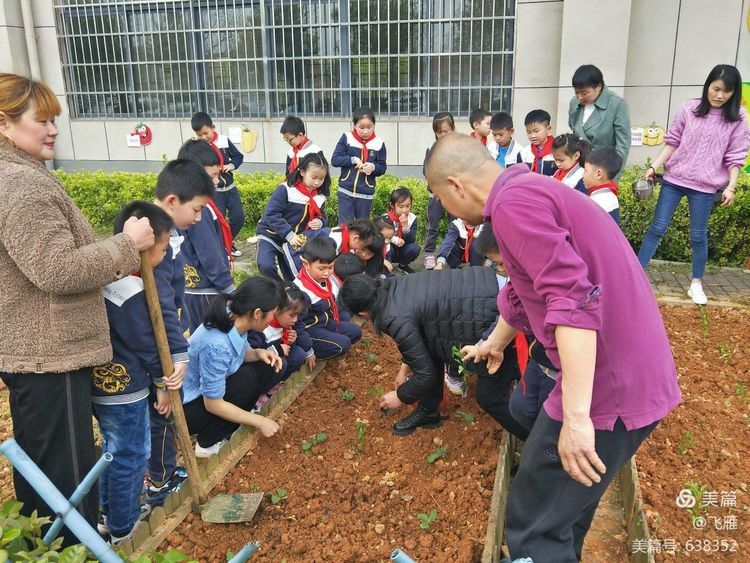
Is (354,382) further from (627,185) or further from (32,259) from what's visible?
(627,185)

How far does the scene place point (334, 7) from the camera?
9.64m

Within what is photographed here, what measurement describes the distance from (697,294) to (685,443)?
8.60ft

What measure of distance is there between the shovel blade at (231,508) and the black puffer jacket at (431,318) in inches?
38.3

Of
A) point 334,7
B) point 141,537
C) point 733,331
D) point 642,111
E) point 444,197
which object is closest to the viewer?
point 444,197

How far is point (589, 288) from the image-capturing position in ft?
5.51

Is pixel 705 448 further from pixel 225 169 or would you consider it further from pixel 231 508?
pixel 225 169

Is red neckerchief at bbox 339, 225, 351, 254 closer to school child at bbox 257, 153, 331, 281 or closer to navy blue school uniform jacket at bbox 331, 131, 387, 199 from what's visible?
school child at bbox 257, 153, 331, 281

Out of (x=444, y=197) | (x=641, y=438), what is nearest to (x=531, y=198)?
(x=444, y=197)

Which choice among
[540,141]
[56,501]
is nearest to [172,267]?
[56,501]

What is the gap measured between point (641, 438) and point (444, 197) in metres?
1.01

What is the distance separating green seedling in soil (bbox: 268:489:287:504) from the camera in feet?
9.67

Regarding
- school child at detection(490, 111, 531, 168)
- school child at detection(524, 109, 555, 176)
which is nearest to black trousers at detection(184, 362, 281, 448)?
school child at detection(524, 109, 555, 176)

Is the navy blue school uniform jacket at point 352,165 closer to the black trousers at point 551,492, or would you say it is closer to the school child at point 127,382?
the school child at point 127,382

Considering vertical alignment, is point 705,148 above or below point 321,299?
above
